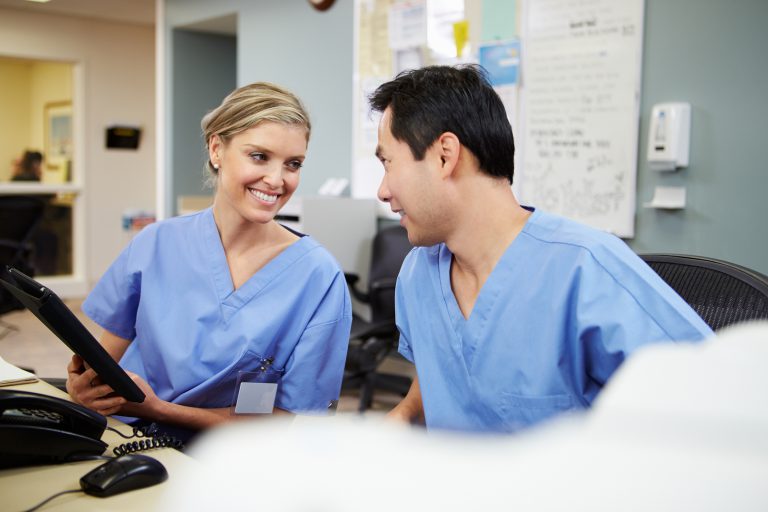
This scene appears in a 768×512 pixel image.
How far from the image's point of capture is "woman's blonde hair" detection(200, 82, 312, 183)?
5.32 ft

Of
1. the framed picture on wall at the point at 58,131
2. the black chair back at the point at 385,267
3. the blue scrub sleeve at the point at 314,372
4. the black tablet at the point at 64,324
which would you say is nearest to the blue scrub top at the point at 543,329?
the blue scrub sleeve at the point at 314,372

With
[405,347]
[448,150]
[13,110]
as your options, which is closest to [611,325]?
[448,150]

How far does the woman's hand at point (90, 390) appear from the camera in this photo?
4.09 ft

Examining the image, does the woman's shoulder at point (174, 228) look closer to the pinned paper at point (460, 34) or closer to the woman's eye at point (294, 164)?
the woman's eye at point (294, 164)

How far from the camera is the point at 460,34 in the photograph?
148 inches

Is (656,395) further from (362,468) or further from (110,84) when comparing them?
(110,84)

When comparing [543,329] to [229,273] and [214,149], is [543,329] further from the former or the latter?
[214,149]

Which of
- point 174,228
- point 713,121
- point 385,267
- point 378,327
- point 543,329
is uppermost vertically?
point 713,121

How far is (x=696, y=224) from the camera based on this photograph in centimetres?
289

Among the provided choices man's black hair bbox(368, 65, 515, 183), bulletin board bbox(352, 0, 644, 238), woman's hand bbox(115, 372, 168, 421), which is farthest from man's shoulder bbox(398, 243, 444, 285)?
bulletin board bbox(352, 0, 644, 238)

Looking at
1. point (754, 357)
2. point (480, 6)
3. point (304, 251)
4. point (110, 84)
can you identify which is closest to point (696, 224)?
point (480, 6)

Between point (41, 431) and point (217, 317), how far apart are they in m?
0.57

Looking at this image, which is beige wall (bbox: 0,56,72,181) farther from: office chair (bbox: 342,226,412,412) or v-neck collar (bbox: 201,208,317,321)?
v-neck collar (bbox: 201,208,317,321)

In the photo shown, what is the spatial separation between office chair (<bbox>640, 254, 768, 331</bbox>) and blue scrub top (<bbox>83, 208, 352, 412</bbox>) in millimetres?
661
